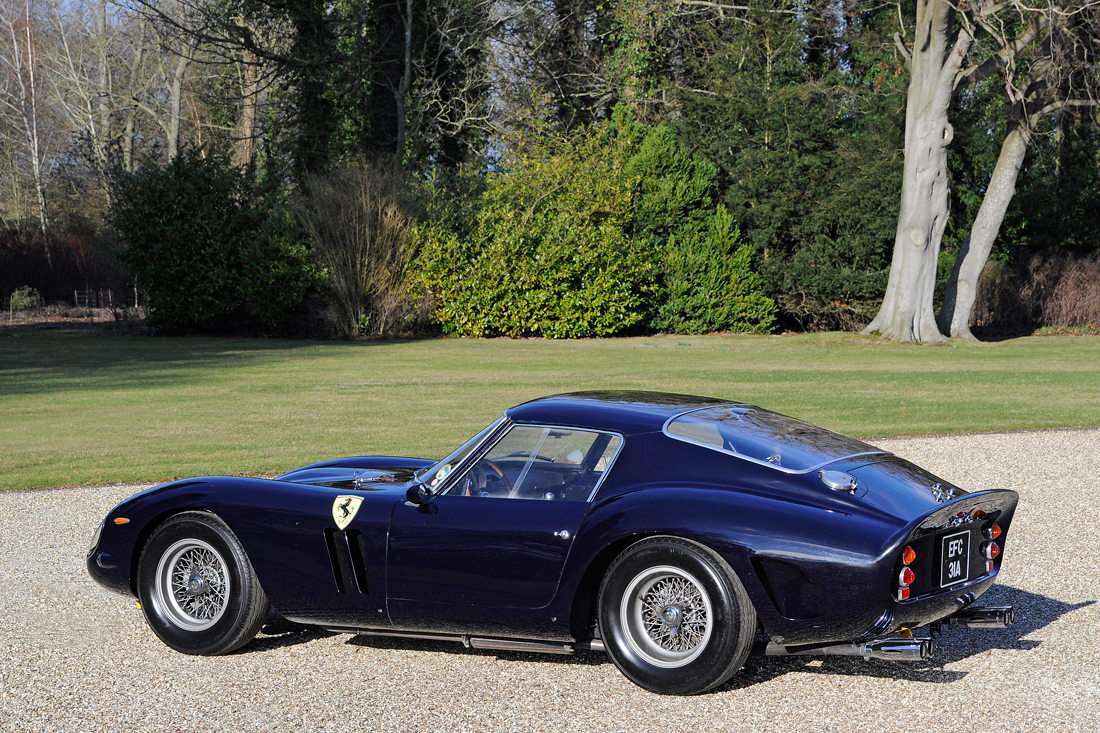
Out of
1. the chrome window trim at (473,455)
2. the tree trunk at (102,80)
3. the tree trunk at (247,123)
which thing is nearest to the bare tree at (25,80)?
the tree trunk at (102,80)

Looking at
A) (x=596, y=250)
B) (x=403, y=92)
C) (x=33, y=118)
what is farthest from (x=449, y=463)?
(x=33, y=118)

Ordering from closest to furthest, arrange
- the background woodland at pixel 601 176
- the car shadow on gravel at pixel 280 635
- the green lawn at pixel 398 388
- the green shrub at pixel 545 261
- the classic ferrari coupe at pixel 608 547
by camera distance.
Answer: the classic ferrari coupe at pixel 608 547
the car shadow on gravel at pixel 280 635
the green lawn at pixel 398 388
the background woodland at pixel 601 176
the green shrub at pixel 545 261

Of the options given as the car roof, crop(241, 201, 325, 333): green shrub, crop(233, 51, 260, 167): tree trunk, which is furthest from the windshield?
crop(233, 51, 260, 167): tree trunk

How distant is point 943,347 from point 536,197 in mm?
12065

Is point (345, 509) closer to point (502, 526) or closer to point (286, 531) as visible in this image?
point (286, 531)

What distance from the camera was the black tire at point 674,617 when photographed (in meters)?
3.86

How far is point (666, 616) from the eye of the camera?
13.1 feet

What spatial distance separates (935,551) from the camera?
13.0 feet

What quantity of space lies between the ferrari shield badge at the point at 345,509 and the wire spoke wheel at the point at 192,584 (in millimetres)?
629

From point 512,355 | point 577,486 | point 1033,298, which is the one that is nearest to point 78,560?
point 577,486

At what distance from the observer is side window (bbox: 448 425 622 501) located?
435 cm

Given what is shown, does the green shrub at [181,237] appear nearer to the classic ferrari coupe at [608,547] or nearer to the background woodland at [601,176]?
the background woodland at [601,176]

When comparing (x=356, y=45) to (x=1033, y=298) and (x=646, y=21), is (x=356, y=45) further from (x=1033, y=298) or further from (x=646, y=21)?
(x=1033, y=298)

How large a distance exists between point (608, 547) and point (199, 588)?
6.61 ft
